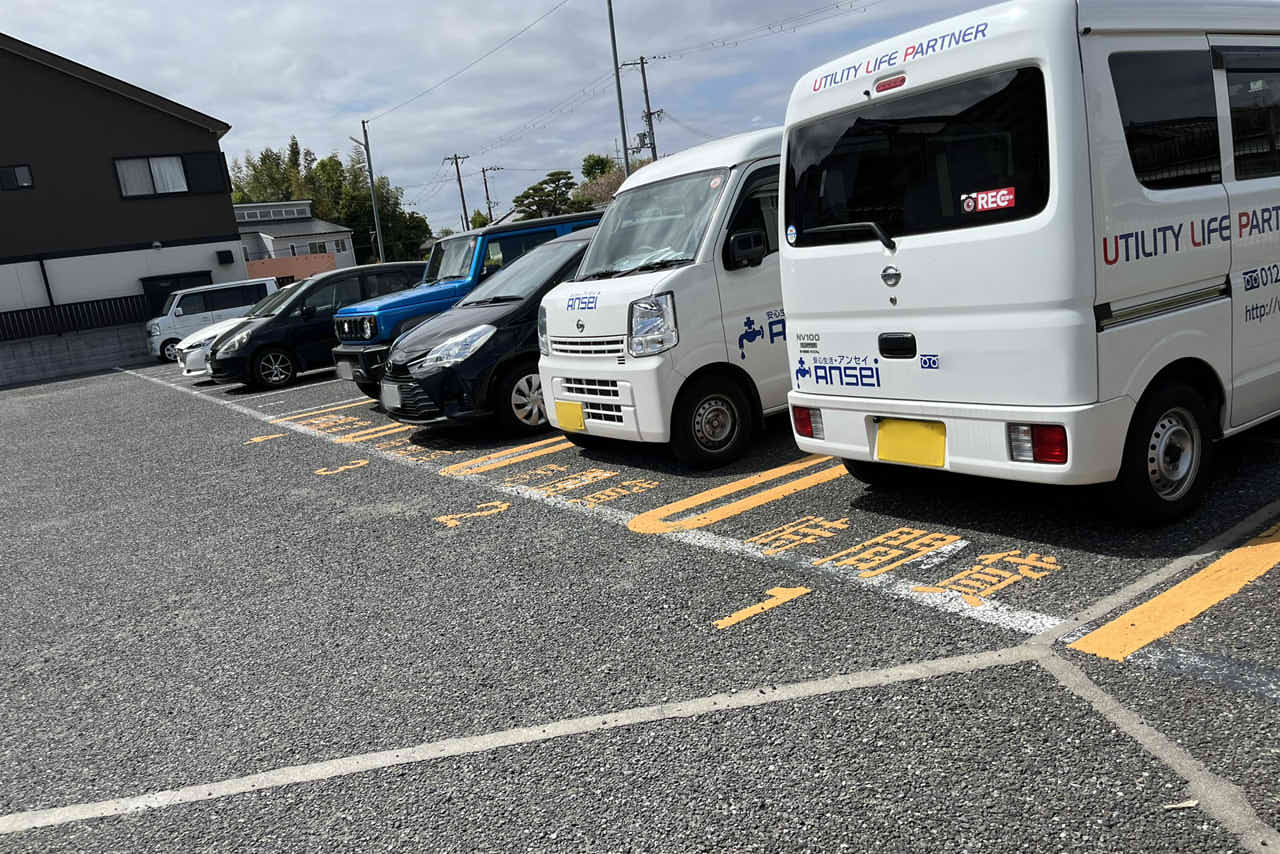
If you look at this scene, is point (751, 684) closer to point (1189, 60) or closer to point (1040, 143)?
point (1040, 143)

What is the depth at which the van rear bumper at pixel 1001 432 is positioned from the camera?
12.3 feet

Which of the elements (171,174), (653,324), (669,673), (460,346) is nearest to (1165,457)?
(669,673)

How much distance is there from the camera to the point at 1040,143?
370 cm

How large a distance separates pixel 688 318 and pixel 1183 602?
3.25m

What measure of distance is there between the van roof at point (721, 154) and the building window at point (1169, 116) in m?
2.32

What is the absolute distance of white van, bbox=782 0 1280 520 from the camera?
3703mm

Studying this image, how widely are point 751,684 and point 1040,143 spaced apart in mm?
2424

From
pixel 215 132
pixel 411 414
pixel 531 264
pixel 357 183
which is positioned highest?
pixel 357 183

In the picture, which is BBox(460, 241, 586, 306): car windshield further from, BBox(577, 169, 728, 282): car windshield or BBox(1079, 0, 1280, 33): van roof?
BBox(1079, 0, 1280, 33): van roof

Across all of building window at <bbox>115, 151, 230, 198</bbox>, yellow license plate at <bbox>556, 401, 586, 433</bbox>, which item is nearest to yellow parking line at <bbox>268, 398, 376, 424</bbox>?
yellow license plate at <bbox>556, 401, 586, 433</bbox>

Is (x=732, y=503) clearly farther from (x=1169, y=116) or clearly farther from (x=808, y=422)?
(x=1169, y=116)

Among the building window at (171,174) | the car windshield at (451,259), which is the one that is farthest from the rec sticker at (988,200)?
the building window at (171,174)

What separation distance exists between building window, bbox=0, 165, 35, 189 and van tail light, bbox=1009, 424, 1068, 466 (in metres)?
31.4

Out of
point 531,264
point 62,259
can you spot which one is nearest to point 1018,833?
point 531,264
